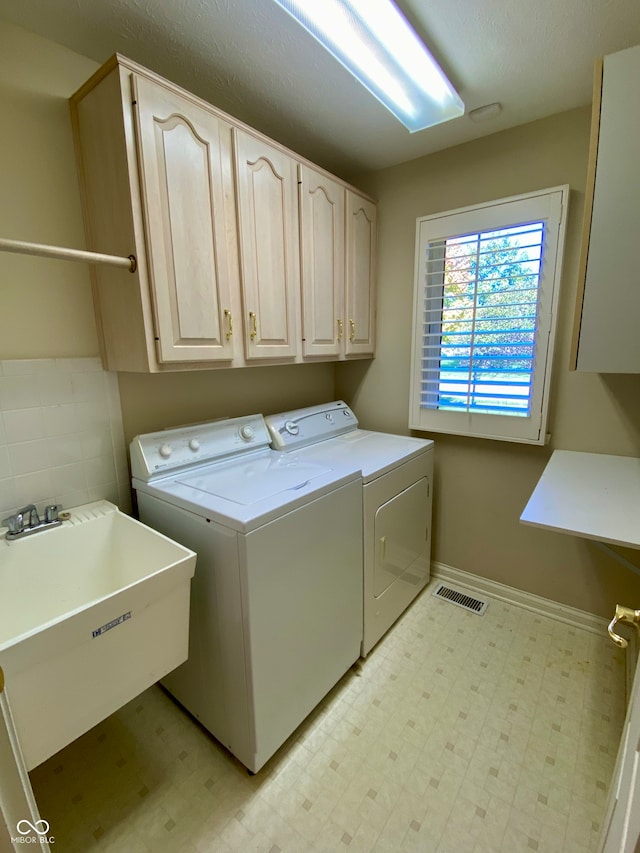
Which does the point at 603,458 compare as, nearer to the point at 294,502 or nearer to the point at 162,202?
the point at 294,502

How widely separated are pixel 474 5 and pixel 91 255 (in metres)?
1.42

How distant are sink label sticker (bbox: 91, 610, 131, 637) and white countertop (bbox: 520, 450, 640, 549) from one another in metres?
1.18

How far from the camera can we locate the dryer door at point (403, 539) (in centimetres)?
181

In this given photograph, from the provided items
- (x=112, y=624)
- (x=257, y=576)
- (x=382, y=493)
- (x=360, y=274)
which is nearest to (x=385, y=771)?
(x=257, y=576)

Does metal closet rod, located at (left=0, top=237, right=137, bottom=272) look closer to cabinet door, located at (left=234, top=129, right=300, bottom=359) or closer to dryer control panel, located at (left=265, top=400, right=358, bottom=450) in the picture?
cabinet door, located at (left=234, top=129, right=300, bottom=359)

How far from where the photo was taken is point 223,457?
5.77 ft

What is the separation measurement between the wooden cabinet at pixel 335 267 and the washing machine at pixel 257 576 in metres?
0.76

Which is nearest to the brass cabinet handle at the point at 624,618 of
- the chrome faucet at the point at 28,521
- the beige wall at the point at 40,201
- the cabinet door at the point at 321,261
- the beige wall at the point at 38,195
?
the cabinet door at the point at 321,261

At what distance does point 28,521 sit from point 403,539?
1.62 m

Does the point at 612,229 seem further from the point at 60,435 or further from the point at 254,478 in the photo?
the point at 60,435

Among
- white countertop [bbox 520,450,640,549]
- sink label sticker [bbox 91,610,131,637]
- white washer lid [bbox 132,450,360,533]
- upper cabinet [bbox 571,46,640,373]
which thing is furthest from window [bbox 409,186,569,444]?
sink label sticker [bbox 91,610,131,637]

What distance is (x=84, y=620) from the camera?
0.92 m

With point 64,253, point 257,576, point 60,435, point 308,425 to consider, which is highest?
point 64,253

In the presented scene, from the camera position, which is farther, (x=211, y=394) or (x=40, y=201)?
(x=211, y=394)
